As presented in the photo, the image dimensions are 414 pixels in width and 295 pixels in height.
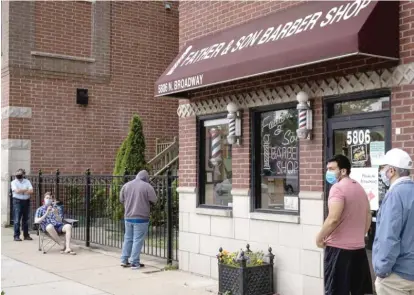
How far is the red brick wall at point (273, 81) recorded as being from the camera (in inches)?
230

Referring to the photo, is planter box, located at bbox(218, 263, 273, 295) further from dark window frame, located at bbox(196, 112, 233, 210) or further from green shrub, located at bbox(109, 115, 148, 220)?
green shrub, located at bbox(109, 115, 148, 220)

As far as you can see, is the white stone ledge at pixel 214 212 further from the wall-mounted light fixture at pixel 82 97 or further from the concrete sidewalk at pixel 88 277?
the wall-mounted light fixture at pixel 82 97

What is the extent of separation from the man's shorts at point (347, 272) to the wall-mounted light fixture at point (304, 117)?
1.78 metres

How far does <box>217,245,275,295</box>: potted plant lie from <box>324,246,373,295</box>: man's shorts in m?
1.66

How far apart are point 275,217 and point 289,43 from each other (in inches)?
89.5

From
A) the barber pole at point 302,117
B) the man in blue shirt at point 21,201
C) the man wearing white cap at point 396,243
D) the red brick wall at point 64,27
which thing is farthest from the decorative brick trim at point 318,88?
the red brick wall at point 64,27

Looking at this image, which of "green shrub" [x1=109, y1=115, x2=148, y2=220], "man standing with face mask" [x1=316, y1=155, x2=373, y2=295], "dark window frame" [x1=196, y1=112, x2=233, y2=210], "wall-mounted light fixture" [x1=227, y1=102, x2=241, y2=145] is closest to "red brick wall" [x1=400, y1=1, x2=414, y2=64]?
"man standing with face mask" [x1=316, y1=155, x2=373, y2=295]

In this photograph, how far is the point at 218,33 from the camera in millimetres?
8430

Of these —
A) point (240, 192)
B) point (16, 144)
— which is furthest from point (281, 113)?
point (16, 144)

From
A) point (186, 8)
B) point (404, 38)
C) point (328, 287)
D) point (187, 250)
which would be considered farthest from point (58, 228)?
point (404, 38)

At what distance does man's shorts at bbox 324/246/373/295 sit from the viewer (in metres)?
5.34

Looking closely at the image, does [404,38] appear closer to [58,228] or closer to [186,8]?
[186,8]

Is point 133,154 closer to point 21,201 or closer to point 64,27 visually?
point 21,201

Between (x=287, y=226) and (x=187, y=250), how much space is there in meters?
2.34
